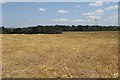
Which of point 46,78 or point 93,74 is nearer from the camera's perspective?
point 46,78

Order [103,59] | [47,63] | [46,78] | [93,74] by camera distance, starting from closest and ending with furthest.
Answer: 1. [46,78]
2. [93,74]
3. [47,63]
4. [103,59]

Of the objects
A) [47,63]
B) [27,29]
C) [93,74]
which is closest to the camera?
[93,74]

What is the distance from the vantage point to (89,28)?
360 ft

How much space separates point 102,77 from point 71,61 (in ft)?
13.5

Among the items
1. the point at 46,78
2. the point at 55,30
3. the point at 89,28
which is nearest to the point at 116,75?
the point at 46,78

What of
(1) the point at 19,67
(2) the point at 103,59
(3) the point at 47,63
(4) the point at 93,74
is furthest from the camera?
(2) the point at 103,59

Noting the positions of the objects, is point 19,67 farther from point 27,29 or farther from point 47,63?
point 27,29

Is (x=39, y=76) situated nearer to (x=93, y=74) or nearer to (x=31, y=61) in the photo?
(x=93, y=74)

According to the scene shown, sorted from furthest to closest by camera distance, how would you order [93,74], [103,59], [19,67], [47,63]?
[103,59]
[47,63]
[19,67]
[93,74]

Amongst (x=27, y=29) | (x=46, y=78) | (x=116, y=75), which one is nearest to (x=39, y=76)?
(x=46, y=78)

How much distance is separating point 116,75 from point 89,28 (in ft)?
324

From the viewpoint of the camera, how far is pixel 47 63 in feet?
48.1

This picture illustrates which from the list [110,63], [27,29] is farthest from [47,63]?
[27,29]

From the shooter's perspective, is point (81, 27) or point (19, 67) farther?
point (81, 27)
